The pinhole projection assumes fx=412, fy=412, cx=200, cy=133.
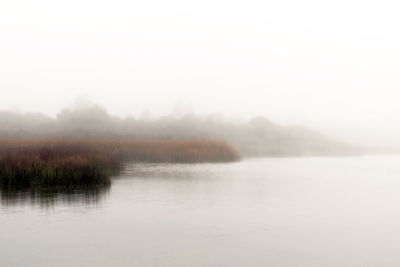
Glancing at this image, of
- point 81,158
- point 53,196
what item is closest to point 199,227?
point 53,196

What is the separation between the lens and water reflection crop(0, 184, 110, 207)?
1251 centimetres

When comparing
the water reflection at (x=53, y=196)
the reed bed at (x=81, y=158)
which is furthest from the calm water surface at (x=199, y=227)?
the reed bed at (x=81, y=158)

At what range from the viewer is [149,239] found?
862 cm

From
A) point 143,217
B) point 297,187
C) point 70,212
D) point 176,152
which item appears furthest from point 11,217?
point 176,152

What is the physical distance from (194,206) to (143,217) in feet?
6.99

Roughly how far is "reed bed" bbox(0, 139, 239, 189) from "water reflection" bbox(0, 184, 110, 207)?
2.66 ft

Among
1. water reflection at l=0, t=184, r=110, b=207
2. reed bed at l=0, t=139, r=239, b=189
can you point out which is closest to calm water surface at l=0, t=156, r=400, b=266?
water reflection at l=0, t=184, r=110, b=207

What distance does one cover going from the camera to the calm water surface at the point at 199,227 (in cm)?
742

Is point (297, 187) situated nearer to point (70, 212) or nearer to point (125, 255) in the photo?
point (70, 212)

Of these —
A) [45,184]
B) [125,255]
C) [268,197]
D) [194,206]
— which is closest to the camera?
[125,255]

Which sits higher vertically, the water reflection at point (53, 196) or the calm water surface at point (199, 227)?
the water reflection at point (53, 196)

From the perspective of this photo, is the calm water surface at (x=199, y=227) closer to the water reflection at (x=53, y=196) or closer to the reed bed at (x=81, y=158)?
the water reflection at (x=53, y=196)

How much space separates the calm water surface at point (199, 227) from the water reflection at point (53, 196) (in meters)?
0.03

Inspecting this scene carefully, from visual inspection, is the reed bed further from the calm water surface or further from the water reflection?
the calm water surface
